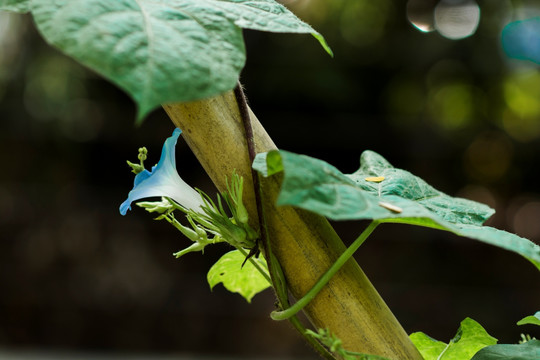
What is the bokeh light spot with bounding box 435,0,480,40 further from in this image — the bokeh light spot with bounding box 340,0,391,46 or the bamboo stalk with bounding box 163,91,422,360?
the bamboo stalk with bounding box 163,91,422,360

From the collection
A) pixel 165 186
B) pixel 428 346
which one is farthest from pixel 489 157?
pixel 165 186

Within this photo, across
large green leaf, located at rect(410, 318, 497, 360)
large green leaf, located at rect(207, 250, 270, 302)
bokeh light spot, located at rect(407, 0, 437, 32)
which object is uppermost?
large green leaf, located at rect(410, 318, 497, 360)

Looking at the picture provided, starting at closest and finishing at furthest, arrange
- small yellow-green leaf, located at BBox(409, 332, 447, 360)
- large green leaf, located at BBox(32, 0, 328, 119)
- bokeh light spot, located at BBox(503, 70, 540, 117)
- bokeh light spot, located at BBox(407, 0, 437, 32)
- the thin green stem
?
large green leaf, located at BBox(32, 0, 328, 119) → the thin green stem → small yellow-green leaf, located at BBox(409, 332, 447, 360) → bokeh light spot, located at BBox(407, 0, 437, 32) → bokeh light spot, located at BBox(503, 70, 540, 117)

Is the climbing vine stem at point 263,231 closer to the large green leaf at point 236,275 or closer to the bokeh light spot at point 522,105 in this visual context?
the large green leaf at point 236,275

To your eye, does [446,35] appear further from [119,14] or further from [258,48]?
[119,14]

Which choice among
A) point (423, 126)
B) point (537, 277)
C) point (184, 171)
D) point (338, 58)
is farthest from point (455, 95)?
point (184, 171)

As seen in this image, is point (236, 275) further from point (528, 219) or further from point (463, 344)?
point (528, 219)

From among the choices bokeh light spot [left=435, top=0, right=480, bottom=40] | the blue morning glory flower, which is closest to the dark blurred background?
bokeh light spot [left=435, top=0, right=480, bottom=40]

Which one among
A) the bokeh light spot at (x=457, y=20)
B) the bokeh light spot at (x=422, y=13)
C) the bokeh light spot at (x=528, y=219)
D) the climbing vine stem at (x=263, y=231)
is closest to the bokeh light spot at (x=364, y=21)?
the bokeh light spot at (x=422, y=13)
